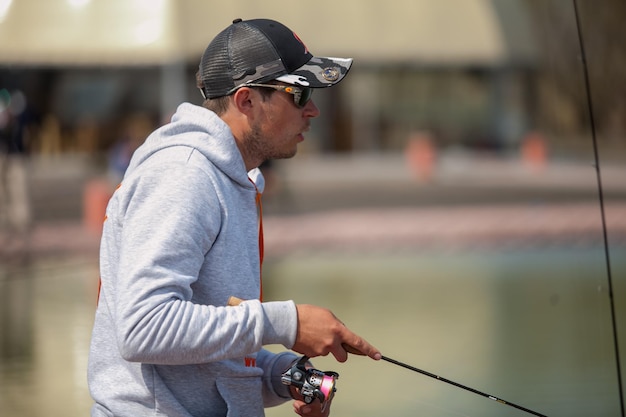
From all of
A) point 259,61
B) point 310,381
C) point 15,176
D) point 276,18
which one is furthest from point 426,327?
point 276,18

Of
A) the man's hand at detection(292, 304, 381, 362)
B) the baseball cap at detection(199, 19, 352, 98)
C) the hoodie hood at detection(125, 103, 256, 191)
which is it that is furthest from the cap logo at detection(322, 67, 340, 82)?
the man's hand at detection(292, 304, 381, 362)

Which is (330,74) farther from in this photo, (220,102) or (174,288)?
(174,288)

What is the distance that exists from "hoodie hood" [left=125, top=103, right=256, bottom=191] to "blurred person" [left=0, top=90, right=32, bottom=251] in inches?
529

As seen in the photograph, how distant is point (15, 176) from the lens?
53.0 ft

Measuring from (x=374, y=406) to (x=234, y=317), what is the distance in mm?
3773

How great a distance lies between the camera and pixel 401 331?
856 cm

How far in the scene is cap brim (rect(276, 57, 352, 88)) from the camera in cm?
240

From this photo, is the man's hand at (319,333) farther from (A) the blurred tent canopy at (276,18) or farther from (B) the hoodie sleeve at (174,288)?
(A) the blurred tent canopy at (276,18)

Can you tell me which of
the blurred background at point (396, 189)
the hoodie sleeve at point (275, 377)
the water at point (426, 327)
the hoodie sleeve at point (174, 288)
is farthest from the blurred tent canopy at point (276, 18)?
the hoodie sleeve at point (174, 288)

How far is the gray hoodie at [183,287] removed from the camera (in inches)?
84.3

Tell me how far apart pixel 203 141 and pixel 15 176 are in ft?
47.0

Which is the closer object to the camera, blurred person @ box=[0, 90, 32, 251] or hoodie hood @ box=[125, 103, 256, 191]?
hoodie hood @ box=[125, 103, 256, 191]

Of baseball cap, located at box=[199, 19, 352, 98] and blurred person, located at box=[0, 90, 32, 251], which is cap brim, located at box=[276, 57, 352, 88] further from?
blurred person, located at box=[0, 90, 32, 251]

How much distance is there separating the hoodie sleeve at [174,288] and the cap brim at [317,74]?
31 centimetres
